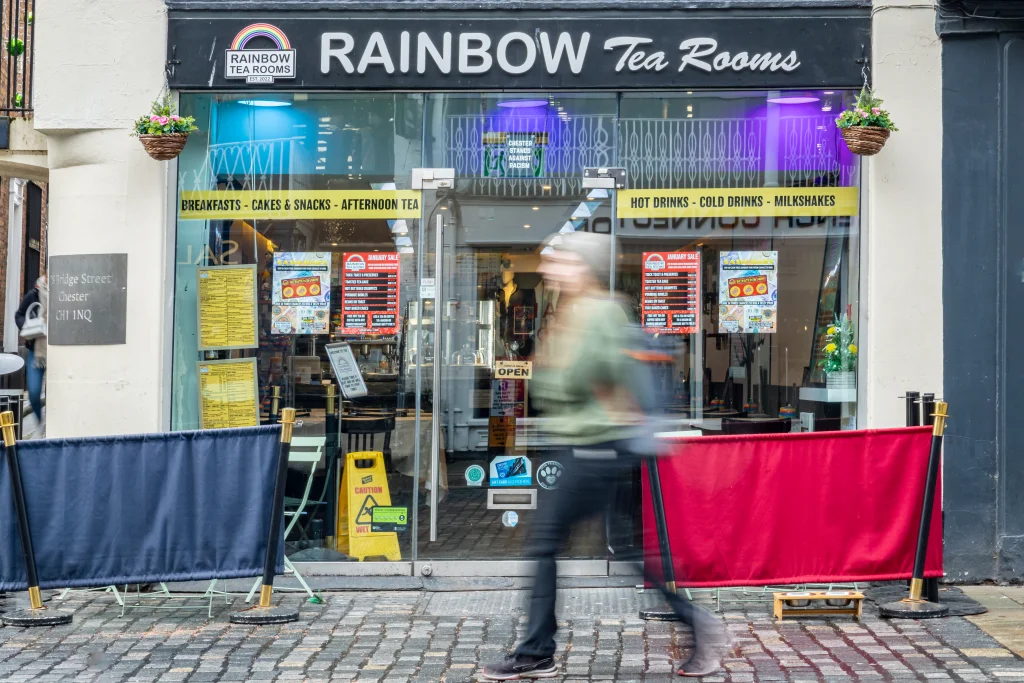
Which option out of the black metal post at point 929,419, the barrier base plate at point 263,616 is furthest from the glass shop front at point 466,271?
the barrier base plate at point 263,616

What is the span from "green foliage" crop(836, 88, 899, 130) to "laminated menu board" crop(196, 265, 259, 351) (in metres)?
4.32

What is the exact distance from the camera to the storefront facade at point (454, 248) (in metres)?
8.20

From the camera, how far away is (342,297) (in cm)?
839

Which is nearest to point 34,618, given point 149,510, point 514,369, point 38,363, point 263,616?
point 149,510

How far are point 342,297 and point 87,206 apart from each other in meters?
1.92

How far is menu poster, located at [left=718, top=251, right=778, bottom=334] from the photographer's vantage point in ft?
27.3

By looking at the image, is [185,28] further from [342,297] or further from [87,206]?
[342,297]

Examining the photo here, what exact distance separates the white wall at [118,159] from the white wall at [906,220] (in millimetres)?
5070

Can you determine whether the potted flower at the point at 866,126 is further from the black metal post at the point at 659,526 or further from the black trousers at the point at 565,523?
the black trousers at the point at 565,523

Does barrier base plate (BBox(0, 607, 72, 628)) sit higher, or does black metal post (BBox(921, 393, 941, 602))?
black metal post (BBox(921, 393, 941, 602))

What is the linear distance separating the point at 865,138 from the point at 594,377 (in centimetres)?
339

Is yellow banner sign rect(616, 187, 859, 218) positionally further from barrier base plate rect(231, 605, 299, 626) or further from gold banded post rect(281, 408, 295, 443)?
barrier base plate rect(231, 605, 299, 626)

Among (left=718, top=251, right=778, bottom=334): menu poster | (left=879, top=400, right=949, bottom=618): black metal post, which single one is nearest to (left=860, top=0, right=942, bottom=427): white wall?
(left=718, top=251, right=778, bottom=334): menu poster

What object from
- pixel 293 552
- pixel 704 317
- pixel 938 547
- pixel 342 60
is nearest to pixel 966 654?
pixel 938 547
